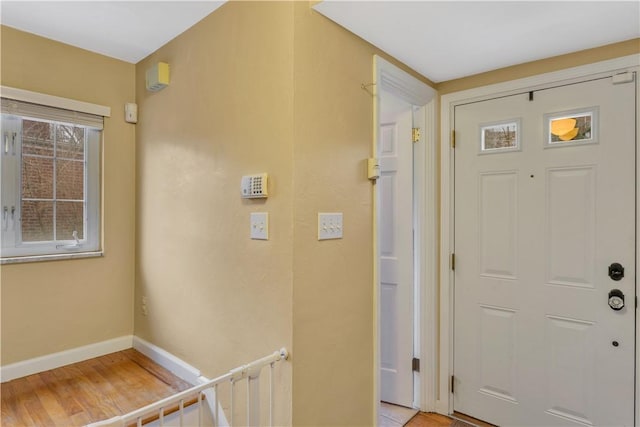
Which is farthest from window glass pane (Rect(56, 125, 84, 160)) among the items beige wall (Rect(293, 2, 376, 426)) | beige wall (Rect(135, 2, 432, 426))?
beige wall (Rect(293, 2, 376, 426))

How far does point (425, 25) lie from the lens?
166cm

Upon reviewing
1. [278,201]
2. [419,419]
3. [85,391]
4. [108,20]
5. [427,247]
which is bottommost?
[419,419]

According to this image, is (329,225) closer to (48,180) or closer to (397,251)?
(397,251)

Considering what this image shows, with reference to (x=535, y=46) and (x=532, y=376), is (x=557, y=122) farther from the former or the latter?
(x=532, y=376)

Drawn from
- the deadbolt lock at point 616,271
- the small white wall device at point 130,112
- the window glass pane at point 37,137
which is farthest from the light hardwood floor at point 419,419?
the window glass pane at point 37,137

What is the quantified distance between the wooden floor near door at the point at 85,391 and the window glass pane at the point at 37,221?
0.85 metres

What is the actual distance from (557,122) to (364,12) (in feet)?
4.19

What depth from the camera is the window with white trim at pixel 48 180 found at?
6.94ft

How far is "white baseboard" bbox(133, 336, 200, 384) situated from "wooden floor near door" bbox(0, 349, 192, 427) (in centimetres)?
3

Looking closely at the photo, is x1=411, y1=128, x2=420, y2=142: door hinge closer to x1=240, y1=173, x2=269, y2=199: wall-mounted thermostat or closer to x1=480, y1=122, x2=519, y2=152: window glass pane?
x1=480, y1=122, x2=519, y2=152: window glass pane

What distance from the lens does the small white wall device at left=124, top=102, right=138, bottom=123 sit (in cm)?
253

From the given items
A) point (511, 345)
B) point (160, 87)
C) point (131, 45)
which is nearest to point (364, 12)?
point (160, 87)

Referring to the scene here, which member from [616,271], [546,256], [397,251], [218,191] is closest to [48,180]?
[218,191]

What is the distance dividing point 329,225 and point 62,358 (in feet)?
6.65
